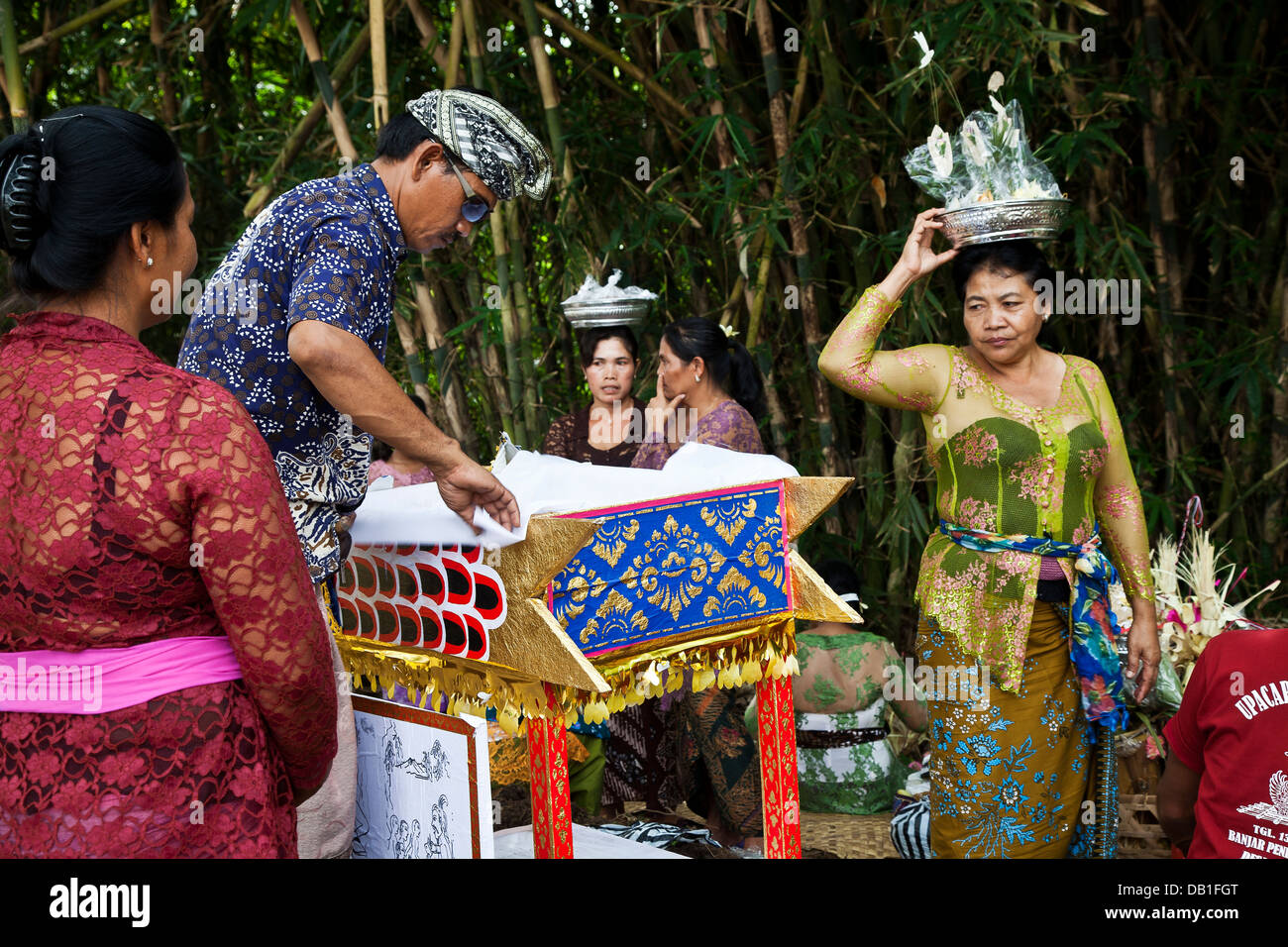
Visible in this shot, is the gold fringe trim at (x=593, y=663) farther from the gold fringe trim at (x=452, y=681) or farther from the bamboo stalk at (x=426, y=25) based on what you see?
the bamboo stalk at (x=426, y=25)

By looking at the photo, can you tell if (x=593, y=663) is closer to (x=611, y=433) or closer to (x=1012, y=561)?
(x=1012, y=561)

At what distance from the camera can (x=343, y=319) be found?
1783 millimetres

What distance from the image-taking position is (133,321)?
1.34 m

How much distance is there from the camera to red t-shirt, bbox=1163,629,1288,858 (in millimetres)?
1504

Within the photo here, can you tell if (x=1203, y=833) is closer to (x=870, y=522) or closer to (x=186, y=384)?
(x=186, y=384)

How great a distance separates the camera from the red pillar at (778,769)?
2316 millimetres

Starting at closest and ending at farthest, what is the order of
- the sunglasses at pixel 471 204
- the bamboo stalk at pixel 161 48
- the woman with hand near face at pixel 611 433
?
the sunglasses at pixel 471 204 → the woman with hand near face at pixel 611 433 → the bamboo stalk at pixel 161 48

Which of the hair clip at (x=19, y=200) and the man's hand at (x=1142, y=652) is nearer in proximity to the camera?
the hair clip at (x=19, y=200)

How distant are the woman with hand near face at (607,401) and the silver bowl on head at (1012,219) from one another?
140cm

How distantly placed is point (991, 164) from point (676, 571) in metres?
1.15

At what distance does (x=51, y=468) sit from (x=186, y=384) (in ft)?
0.52

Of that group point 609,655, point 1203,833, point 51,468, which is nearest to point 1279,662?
point 1203,833

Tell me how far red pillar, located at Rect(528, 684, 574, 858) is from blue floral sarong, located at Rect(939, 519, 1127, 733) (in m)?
1.04

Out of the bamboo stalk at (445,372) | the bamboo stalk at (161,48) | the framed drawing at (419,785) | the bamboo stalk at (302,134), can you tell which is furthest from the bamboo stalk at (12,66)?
the framed drawing at (419,785)
